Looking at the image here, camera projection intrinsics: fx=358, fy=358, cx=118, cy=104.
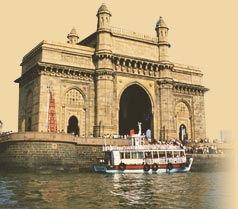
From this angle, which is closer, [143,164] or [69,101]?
[143,164]

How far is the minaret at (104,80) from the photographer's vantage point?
4612 cm

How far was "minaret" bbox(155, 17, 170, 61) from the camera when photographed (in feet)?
174

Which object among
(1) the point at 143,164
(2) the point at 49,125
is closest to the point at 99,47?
(2) the point at 49,125

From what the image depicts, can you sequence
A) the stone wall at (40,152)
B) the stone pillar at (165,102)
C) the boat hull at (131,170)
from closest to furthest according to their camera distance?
the stone wall at (40,152) → the boat hull at (131,170) → the stone pillar at (165,102)

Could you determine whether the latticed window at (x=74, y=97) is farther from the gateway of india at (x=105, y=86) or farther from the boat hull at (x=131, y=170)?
the boat hull at (x=131, y=170)

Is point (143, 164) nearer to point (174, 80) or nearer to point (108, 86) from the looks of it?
point (108, 86)

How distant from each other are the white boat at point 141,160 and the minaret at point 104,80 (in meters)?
6.44

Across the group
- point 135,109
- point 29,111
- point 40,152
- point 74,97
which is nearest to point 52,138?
point 40,152

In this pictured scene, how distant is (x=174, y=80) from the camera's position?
183 feet

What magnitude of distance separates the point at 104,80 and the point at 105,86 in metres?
0.84

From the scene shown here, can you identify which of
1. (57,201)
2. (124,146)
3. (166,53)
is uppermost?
(166,53)

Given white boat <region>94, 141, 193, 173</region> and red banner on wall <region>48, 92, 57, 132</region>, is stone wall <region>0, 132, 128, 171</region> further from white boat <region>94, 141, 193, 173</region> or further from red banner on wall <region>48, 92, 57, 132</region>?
red banner on wall <region>48, 92, 57, 132</region>

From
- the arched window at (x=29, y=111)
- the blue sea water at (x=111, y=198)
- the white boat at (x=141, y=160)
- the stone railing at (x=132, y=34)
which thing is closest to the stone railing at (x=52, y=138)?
the white boat at (x=141, y=160)

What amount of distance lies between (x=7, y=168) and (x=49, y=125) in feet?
25.9
